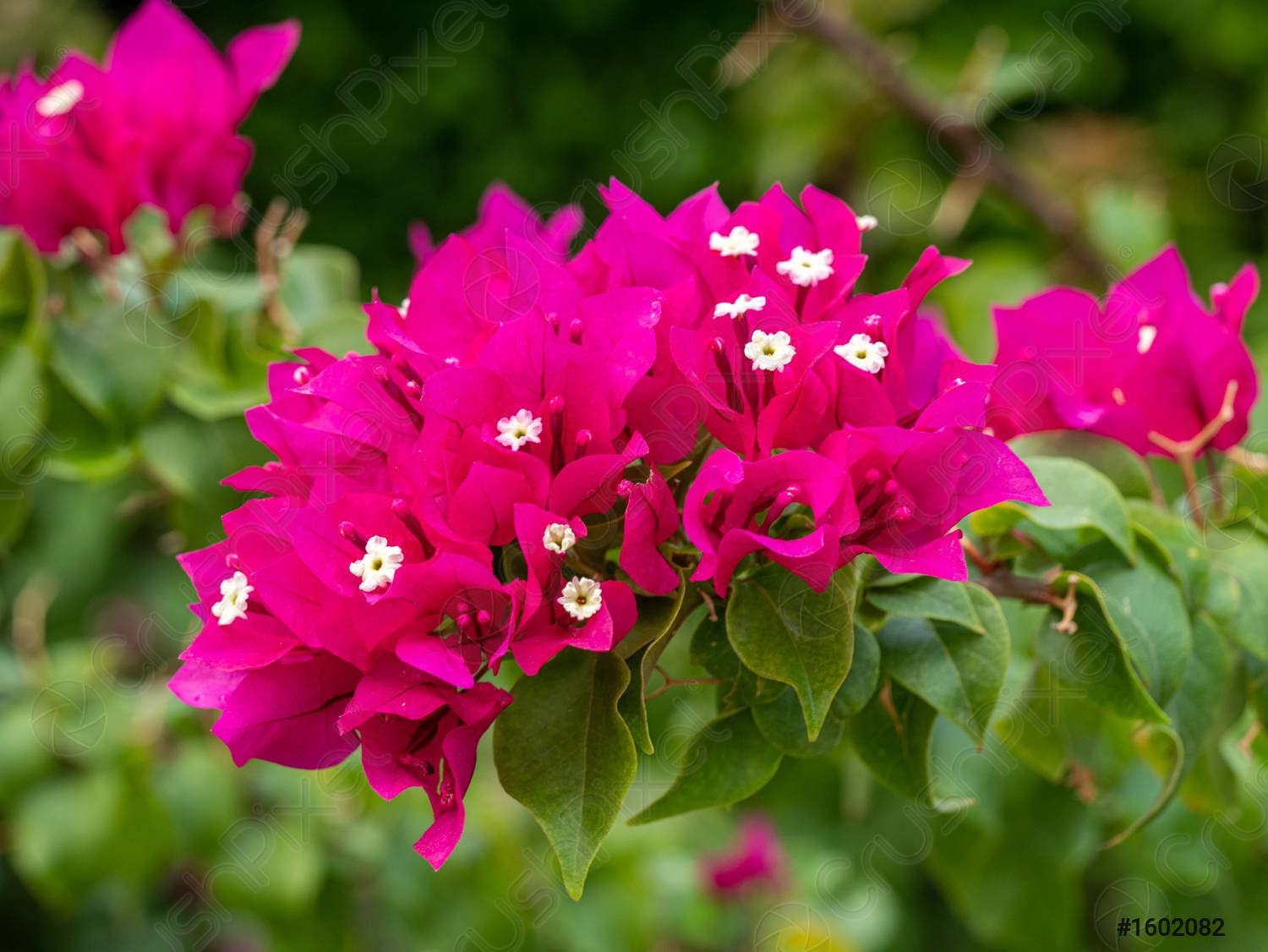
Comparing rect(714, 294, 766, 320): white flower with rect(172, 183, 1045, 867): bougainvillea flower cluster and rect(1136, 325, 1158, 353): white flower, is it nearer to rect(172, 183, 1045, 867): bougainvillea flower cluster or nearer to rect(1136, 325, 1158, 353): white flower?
rect(172, 183, 1045, 867): bougainvillea flower cluster

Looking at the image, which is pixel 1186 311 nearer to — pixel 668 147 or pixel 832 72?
pixel 832 72

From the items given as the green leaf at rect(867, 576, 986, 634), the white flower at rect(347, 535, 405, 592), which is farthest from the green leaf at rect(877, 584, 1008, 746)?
the white flower at rect(347, 535, 405, 592)

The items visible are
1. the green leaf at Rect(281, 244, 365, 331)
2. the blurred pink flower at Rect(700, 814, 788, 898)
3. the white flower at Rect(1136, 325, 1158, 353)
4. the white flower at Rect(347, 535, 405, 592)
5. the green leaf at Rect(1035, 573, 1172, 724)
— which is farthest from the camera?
the blurred pink flower at Rect(700, 814, 788, 898)

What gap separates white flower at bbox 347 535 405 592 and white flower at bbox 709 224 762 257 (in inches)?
7.3

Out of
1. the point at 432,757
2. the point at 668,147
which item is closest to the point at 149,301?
the point at 432,757

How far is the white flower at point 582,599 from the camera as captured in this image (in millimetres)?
439

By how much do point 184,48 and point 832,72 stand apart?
1.16 meters

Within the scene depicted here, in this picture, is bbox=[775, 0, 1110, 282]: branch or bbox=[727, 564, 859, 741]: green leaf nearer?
bbox=[727, 564, 859, 741]: green leaf

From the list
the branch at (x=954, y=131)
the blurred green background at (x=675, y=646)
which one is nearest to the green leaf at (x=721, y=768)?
the blurred green background at (x=675, y=646)

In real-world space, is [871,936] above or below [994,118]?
below

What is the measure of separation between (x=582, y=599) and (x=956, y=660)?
0.17 meters

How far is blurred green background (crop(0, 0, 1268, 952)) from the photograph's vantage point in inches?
37.6

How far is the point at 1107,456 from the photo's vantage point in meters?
0.88

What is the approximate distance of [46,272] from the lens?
0.83m
